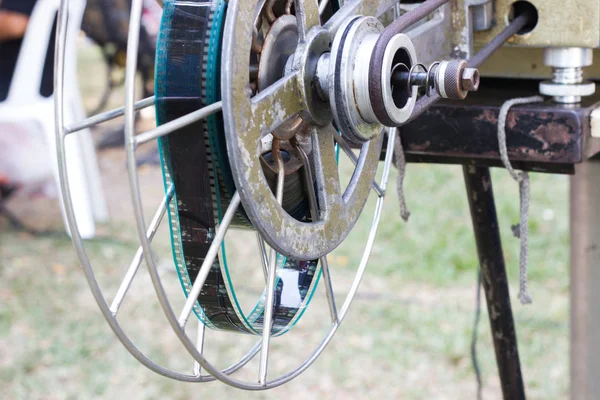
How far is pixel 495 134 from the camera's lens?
1.05m

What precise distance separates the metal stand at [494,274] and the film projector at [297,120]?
0.19m

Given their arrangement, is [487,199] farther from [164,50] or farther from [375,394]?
[375,394]

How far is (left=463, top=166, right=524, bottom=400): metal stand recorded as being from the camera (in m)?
1.29

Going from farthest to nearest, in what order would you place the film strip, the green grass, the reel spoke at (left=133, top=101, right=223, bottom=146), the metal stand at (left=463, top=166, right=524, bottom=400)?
the green grass
the metal stand at (left=463, top=166, right=524, bottom=400)
the film strip
the reel spoke at (left=133, top=101, right=223, bottom=146)

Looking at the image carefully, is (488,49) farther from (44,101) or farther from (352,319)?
(44,101)

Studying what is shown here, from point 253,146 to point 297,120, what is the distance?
0.12m

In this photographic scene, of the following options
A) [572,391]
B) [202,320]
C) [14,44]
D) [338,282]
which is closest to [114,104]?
[14,44]

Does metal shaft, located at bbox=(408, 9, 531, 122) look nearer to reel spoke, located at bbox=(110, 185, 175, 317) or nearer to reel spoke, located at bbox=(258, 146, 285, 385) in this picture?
reel spoke, located at bbox=(258, 146, 285, 385)

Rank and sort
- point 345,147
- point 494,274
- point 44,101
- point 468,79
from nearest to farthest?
point 468,79, point 345,147, point 494,274, point 44,101

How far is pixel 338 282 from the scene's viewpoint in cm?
302

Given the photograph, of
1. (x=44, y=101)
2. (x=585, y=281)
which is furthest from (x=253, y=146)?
(x=44, y=101)

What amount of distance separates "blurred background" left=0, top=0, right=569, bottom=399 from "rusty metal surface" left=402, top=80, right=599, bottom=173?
55.5 inches

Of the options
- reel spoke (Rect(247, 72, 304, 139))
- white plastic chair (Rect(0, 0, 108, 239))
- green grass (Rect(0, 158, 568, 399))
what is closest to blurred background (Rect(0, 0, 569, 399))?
green grass (Rect(0, 158, 568, 399))

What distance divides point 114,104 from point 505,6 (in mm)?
4497
